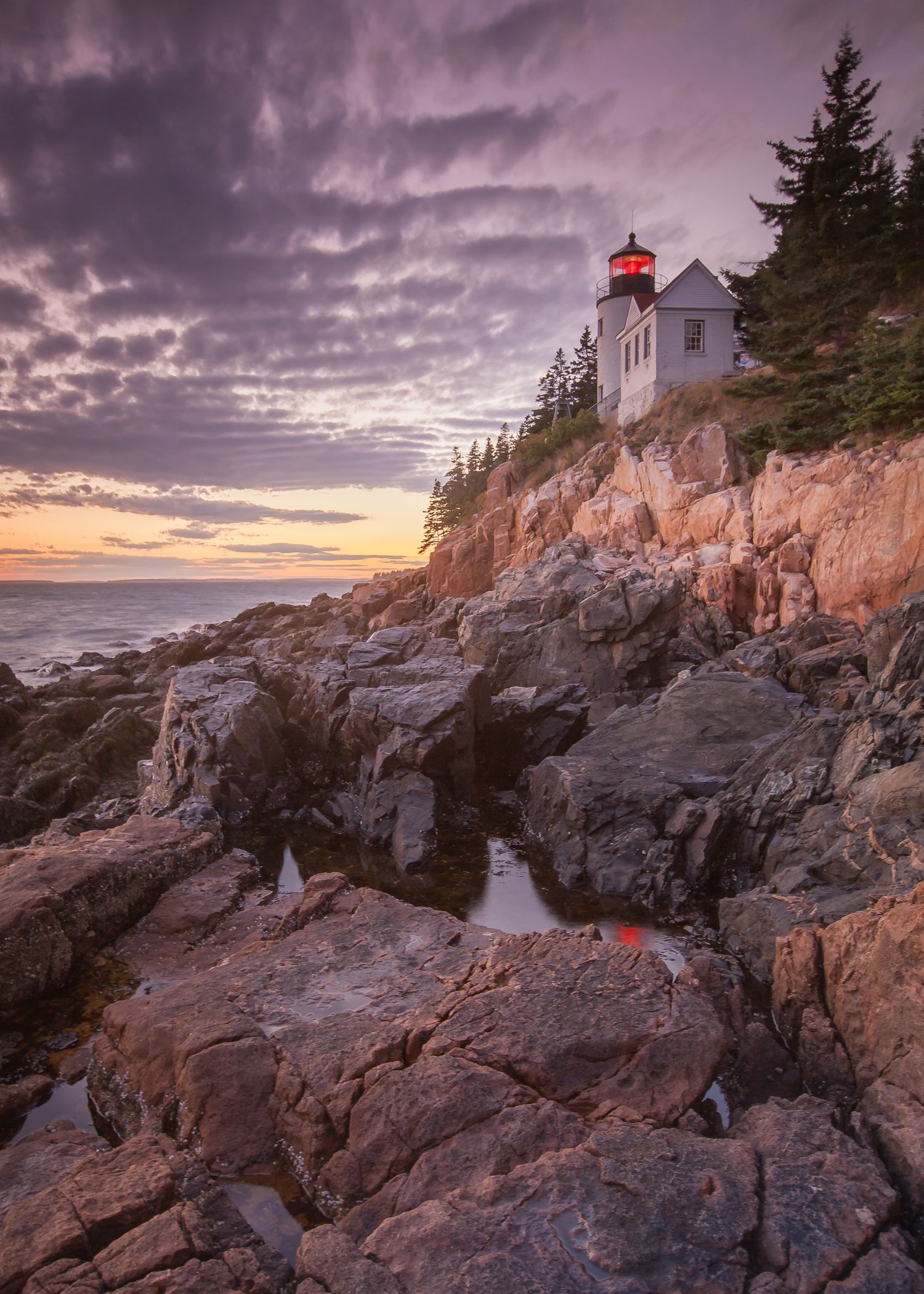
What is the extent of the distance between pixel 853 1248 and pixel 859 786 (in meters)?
8.09

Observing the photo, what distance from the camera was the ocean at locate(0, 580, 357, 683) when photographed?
206 ft

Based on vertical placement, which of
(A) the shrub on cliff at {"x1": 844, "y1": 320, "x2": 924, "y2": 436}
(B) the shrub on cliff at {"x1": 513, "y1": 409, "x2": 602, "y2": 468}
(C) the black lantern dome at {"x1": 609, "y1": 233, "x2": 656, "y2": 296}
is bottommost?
(A) the shrub on cliff at {"x1": 844, "y1": 320, "x2": 924, "y2": 436}

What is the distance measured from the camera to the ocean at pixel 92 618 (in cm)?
6288

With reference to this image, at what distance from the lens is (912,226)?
3516cm

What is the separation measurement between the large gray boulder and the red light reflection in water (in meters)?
1.04

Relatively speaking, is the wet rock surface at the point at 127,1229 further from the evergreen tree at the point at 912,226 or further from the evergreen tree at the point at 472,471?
the evergreen tree at the point at 472,471

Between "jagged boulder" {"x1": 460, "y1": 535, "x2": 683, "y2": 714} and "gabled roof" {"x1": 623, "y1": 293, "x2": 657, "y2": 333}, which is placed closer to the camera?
"jagged boulder" {"x1": 460, "y1": 535, "x2": 683, "y2": 714}

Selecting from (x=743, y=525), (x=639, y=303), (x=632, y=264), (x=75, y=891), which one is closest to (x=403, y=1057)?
(x=75, y=891)

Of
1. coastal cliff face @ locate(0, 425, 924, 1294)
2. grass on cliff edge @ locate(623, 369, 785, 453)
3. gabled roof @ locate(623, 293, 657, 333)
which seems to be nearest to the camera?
coastal cliff face @ locate(0, 425, 924, 1294)

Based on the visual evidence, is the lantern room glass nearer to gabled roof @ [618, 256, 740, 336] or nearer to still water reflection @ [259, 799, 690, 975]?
gabled roof @ [618, 256, 740, 336]

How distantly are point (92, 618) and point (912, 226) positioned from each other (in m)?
99.0

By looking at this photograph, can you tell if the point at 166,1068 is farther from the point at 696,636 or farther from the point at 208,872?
the point at 696,636

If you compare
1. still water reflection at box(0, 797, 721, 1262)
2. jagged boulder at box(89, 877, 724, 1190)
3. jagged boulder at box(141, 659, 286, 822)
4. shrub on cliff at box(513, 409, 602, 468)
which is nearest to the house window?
shrub on cliff at box(513, 409, 602, 468)

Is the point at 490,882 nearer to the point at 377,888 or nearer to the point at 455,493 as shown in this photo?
the point at 377,888
